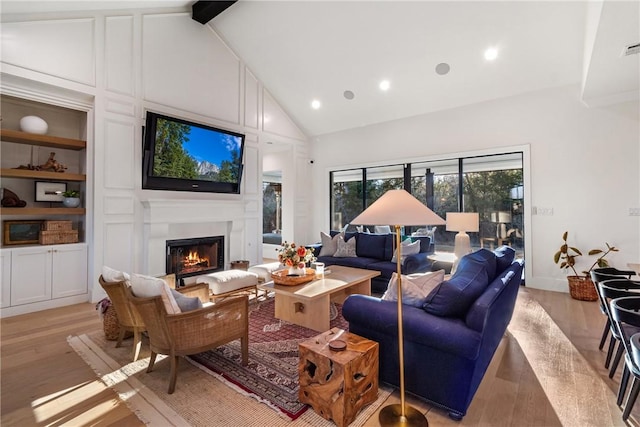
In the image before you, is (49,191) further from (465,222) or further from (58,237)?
(465,222)

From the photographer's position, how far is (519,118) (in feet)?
16.9

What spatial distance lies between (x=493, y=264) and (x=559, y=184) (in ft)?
10.8

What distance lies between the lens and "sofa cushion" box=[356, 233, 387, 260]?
5.20 m

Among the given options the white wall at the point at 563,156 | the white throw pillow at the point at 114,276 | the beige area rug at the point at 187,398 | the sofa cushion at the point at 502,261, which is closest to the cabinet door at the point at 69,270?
the beige area rug at the point at 187,398

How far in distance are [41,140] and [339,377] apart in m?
4.84

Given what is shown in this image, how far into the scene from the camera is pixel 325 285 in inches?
138

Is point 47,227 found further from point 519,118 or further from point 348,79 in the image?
point 519,118

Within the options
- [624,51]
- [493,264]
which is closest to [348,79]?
[624,51]

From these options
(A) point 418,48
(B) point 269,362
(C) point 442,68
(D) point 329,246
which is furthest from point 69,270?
(C) point 442,68

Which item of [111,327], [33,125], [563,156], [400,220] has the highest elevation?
[33,125]

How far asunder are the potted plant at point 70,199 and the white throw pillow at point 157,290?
2.96 m

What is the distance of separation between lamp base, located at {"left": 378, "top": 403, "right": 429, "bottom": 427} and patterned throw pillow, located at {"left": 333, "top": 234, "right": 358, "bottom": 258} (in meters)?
3.44

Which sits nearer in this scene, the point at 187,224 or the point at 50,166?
the point at 50,166

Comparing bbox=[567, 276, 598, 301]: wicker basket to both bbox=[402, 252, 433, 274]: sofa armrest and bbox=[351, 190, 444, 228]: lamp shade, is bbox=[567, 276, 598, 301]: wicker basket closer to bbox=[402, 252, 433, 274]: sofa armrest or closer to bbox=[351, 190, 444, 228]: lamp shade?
bbox=[402, 252, 433, 274]: sofa armrest
